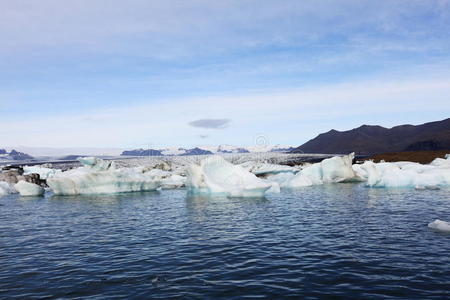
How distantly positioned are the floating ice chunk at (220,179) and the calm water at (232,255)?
10.1 meters

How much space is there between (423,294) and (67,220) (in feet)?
74.2

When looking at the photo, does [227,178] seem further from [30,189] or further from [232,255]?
[30,189]

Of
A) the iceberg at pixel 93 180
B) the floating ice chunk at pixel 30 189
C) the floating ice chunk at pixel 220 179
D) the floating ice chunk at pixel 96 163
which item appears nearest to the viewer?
the floating ice chunk at pixel 220 179

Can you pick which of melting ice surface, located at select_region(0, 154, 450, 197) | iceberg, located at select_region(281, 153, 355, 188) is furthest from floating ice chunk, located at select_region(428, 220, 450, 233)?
iceberg, located at select_region(281, 153, 355, 188)

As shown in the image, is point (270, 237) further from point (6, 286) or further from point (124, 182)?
point (124, 182)

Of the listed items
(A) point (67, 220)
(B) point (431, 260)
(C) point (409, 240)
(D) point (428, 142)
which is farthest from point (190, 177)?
(D) point (428, 142)

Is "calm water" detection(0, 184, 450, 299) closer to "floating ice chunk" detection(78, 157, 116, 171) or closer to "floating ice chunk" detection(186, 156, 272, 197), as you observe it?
"floating ice chunk" detection(186, 156, 272, 197)

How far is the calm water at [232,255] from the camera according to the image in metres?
11.0

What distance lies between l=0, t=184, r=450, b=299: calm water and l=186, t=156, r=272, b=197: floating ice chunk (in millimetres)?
10066

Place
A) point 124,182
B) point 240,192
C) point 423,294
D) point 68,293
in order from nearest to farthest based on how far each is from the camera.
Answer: point 423,294 → point 68,293 → point 240,192 → point 124,182

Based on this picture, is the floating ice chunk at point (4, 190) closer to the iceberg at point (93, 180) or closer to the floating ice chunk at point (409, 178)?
the iceberg at point (93, 180)

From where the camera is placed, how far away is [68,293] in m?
10.9

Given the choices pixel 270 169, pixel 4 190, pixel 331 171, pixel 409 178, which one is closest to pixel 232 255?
→ pixel 409 178

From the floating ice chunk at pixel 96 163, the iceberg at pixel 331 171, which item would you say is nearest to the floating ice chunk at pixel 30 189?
the floating ice chunk at pixel 96 163
